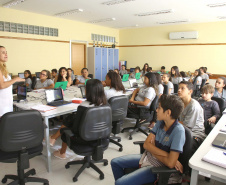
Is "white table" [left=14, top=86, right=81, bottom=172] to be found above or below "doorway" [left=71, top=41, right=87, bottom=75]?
below

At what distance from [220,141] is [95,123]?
4.04ft

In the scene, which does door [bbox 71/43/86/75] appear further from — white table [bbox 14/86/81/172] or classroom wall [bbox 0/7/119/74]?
white table [bbox 14/86/81/172]

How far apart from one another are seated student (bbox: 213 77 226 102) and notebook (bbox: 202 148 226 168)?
8.34 feet

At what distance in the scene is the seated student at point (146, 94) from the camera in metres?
3.52

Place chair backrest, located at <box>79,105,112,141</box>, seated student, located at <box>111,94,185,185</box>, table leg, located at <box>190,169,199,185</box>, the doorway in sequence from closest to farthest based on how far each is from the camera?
table leg, located at <box>190,169,199,185</box>
seated student, located at <box>111,94,185,185</box>
chair backrest, located at <box>79,105,112,141</box>
the doorway

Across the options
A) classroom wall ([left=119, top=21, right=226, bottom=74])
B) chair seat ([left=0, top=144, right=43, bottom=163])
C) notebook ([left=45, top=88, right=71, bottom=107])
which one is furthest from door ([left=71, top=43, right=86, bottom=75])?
chair seat ([left=0, top=144, right=43, bottom=163])

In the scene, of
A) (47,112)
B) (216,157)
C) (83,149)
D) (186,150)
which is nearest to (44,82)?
(47,112)

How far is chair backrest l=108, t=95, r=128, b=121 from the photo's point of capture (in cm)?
282

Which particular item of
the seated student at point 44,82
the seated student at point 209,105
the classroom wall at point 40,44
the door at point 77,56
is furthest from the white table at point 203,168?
the door at point 77,56

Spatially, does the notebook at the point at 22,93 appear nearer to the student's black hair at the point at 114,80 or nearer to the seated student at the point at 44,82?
the seated student at the point at 44,82

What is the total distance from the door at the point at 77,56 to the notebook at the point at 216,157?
26.9 feet

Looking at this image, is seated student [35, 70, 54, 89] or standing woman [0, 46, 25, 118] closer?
standing woman [0, 46, 25, 118]

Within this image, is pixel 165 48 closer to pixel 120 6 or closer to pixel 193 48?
pixel 193 48

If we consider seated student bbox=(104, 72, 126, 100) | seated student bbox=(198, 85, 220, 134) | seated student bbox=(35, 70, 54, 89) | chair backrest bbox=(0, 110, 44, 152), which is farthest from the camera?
seated student bbox=(35, 70, 54, 89)
